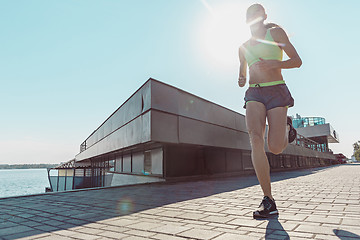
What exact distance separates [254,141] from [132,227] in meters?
1.52

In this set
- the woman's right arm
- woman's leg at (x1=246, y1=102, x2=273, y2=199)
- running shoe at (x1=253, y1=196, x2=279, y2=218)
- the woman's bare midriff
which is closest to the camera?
running shoe at (x1=253, y1=196, x2=279, y2=218)

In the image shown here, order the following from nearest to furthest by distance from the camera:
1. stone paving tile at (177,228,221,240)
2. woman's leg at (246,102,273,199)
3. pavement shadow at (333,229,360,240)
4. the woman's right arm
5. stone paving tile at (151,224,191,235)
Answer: pavement shadow at (333,229,360,240) → stone paving tile at (177,228,221,240) → stone paving tile at (151,224,191,235) → woman's leg at (246,102,273,199) → the woman's right arm

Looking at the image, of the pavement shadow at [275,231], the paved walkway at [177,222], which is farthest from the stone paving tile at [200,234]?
the pavement shadow at [275,231]

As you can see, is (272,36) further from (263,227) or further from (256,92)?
(263,227)

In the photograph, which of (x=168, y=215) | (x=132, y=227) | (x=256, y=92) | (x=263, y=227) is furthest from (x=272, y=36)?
(x=132, y=227)

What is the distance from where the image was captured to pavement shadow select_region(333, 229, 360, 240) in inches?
61.9

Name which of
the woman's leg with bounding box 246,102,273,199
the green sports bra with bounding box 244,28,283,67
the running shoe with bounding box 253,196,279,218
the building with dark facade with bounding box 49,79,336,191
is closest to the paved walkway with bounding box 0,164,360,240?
the running shoe with bounding box 253,196,279,218

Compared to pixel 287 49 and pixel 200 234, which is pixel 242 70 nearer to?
pixel 287 49

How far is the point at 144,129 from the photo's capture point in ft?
21.8

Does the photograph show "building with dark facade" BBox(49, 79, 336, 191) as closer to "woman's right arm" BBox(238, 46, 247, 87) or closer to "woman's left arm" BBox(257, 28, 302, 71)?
"woman's right arm" BBox(238, 46, 247, 87)

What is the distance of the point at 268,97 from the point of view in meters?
2.53

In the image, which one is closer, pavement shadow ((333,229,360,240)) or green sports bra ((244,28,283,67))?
pavement shadow ((333,229,360,240))

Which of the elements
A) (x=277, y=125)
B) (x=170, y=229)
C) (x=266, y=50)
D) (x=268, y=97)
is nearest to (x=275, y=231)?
(x=170, y=229)

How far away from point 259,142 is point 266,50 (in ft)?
3.51
